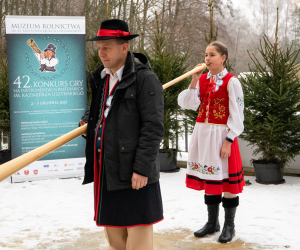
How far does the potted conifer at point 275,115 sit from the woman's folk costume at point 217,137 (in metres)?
2.22

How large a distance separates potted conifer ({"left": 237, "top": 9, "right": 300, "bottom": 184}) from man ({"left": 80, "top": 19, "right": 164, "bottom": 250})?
138 inches

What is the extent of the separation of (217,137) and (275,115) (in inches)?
99.0

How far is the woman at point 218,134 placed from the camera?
10.8 ft

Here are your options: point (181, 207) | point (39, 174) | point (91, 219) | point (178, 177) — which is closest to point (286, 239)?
point (181, 207)

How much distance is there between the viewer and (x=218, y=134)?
333 centimetres

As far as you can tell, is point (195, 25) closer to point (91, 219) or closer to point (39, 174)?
point (39, 174)

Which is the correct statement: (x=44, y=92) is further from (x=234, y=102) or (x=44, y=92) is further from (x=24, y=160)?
(x=24, y=160)

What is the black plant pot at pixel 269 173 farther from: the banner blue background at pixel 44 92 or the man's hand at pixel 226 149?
the banner blue background at pixel 44 92

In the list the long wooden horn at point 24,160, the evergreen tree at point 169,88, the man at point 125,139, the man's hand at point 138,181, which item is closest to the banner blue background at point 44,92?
the evergreen tree at point 169,88

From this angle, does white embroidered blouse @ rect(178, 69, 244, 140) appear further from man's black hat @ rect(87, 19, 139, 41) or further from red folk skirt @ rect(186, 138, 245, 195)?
man's black hat @ rect(87, 19, 139, 41)

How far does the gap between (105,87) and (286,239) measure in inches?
87.6

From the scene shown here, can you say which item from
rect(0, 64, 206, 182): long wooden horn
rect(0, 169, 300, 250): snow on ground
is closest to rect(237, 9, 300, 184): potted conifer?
rect(0, 169, 300, 250): snow on ground

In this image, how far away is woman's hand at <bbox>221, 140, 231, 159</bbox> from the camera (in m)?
3.26

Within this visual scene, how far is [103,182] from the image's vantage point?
2.32 m
